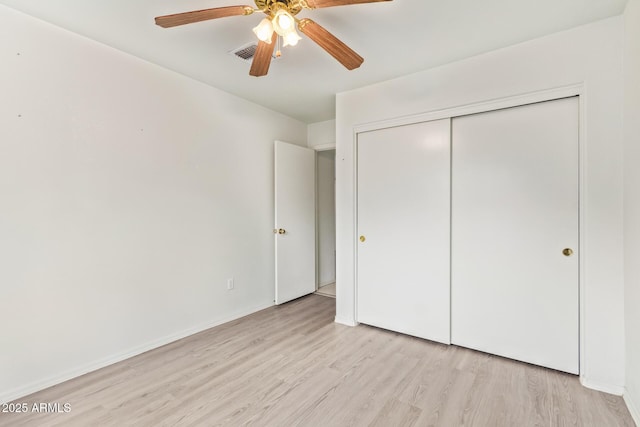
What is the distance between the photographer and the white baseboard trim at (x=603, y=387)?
1949 millimetres

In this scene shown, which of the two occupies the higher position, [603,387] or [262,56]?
[262,56]

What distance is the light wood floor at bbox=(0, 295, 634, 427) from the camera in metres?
1.76

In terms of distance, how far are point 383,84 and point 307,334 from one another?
8.21ft

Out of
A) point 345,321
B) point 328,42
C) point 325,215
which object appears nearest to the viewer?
point 328,42

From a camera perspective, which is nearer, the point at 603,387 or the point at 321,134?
the point at 603,387

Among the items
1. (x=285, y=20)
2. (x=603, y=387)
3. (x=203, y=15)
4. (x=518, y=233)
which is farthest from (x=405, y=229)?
(x=203, y=15)

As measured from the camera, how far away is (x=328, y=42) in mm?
1692

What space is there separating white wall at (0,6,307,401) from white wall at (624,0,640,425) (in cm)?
313

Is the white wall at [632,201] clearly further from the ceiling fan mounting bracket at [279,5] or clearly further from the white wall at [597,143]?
the ceiling fan mounting bracket at [279,5]

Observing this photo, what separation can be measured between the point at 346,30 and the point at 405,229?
5.60ft

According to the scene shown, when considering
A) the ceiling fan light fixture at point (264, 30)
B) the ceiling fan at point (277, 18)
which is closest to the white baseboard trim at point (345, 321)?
the ceiling fan at point (277, 18)

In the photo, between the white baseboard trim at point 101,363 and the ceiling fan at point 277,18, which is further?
the white baseboard trim at point 101,363

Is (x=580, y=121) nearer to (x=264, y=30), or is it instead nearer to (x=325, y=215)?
(x=264, y=30)

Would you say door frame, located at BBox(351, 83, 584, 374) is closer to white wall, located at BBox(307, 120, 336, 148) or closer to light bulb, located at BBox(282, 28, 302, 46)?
light bulb, located at BBox(282, 28, 302, 46)
